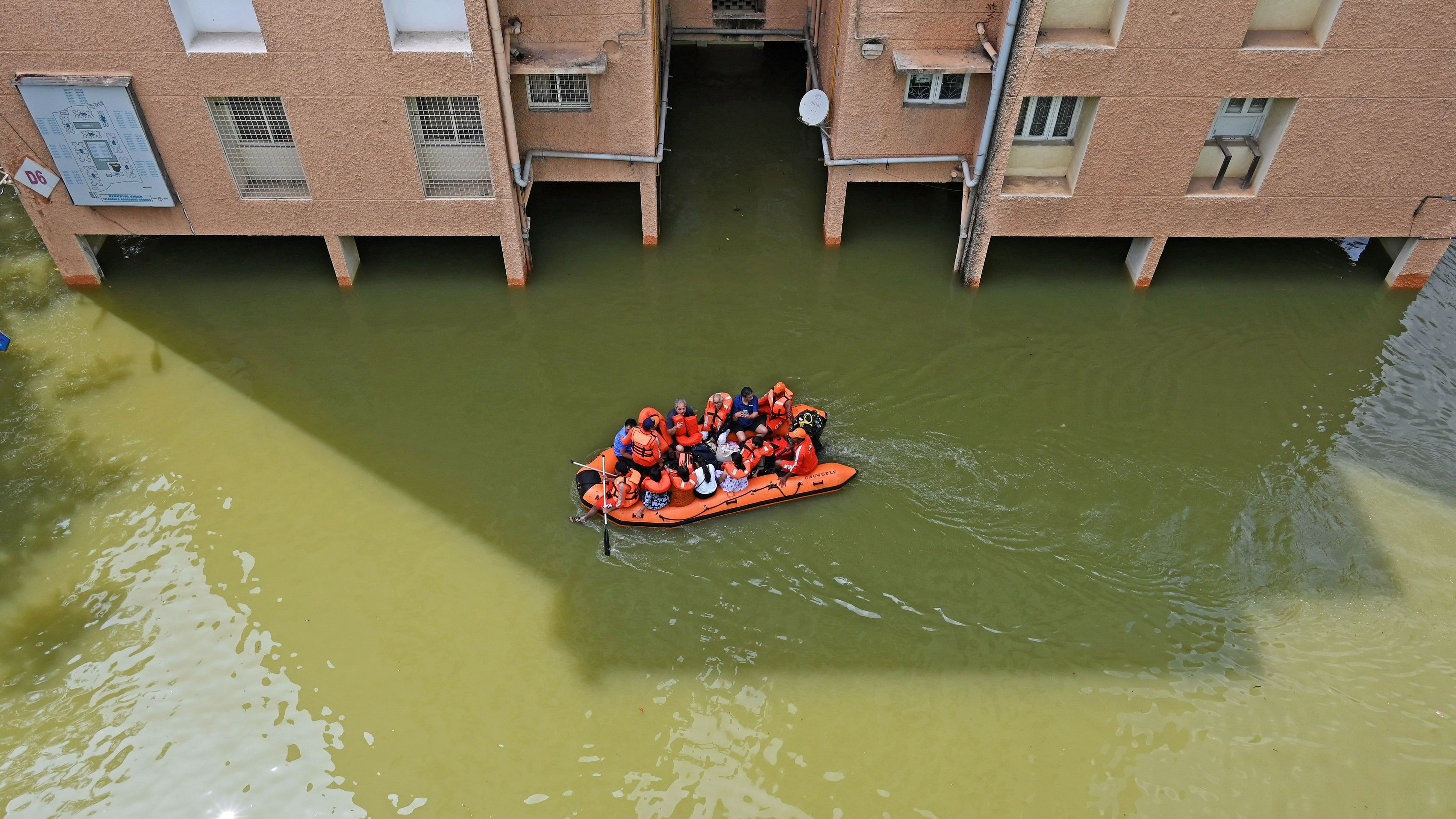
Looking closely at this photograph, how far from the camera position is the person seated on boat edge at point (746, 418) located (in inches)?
471

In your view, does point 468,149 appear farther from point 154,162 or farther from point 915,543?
point 915,543

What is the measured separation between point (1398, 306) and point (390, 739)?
16.6 meters

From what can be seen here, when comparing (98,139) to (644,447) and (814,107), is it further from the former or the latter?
(814,107)

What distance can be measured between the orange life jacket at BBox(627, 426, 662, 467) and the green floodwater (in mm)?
1024

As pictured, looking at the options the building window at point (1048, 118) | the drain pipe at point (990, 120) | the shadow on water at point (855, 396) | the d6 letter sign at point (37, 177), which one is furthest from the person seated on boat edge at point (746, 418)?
the d6 letter sign at point (37, 177)

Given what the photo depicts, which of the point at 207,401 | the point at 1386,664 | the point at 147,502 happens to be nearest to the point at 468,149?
the point at 207,401

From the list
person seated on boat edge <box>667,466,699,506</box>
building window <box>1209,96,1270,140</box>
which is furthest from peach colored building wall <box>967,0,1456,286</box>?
person seated on boat edge <box>667,466,699,506</box>

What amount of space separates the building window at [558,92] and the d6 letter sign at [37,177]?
695cm

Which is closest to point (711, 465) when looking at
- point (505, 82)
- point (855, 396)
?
point (855, 396)

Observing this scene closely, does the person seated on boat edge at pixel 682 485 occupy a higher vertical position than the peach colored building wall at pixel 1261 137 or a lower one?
lower

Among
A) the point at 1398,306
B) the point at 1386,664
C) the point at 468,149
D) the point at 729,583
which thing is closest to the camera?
the point at 1386,664

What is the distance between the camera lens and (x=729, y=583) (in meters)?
11.0

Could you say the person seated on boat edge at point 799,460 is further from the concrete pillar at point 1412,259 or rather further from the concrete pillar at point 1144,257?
the concrete pillar at point 1412,259

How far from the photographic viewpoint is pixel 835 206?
1546 cm
